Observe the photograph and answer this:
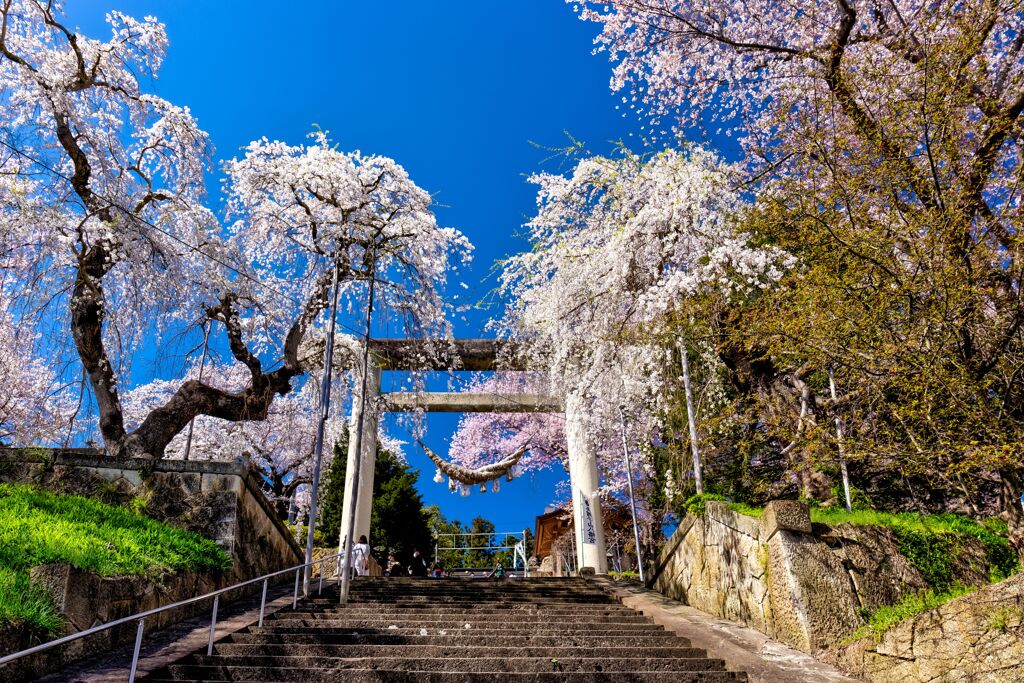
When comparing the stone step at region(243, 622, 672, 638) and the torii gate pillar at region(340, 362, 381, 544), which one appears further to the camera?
the torii gate pillar at region(340, 362, 381, 544)

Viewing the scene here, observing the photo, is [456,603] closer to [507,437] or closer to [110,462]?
[110,462]

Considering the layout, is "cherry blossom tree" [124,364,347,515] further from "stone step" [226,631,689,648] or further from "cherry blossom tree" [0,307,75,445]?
"stone step" [226,631,689,648]

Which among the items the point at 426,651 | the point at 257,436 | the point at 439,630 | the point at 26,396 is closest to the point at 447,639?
the point at 439,630

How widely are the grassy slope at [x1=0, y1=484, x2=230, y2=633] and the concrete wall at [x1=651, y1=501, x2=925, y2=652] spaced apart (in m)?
6.60

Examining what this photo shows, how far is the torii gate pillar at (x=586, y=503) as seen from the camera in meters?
14.6

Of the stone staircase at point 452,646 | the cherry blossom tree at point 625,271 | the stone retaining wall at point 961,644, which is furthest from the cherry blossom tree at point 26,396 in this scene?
the stone retaining wall at point 961,644

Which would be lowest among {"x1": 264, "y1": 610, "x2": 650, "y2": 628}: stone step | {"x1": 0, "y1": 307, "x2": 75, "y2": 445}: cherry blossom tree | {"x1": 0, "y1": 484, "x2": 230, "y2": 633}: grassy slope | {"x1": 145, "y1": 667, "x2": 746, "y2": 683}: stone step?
{"x1": 145, "y1": 667, "x2": 746, "y2": 683}: stone step

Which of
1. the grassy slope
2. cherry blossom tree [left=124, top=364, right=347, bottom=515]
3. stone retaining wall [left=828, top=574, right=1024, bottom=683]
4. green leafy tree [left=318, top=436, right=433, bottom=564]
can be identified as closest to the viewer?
stone retaining wall [left=828, top=574, right=1024, bottom=683]

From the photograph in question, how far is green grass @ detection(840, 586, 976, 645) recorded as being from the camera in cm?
544

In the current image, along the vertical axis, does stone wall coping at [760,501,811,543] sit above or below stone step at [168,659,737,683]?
above

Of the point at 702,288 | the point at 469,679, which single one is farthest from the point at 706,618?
the point at 702,288

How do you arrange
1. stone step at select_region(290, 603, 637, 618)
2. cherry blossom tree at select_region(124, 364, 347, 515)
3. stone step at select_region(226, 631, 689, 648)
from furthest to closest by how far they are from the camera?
cherry blossom tree at select_region(124, 364, 347, 515), stone step at select_region(290, 603, 637, 618), stone step at select_region(226, 631, 689, 648)

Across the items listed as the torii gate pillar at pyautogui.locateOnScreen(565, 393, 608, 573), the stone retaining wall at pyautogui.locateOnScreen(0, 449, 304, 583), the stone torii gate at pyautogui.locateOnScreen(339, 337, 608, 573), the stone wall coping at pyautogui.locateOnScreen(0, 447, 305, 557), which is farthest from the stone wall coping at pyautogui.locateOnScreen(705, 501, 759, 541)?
the stone wall coping at pyautogui.locateOnScreen(0, 447, 305, 557)

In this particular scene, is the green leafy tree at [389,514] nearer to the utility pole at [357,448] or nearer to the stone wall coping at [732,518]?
the utility pole at [357,448]
